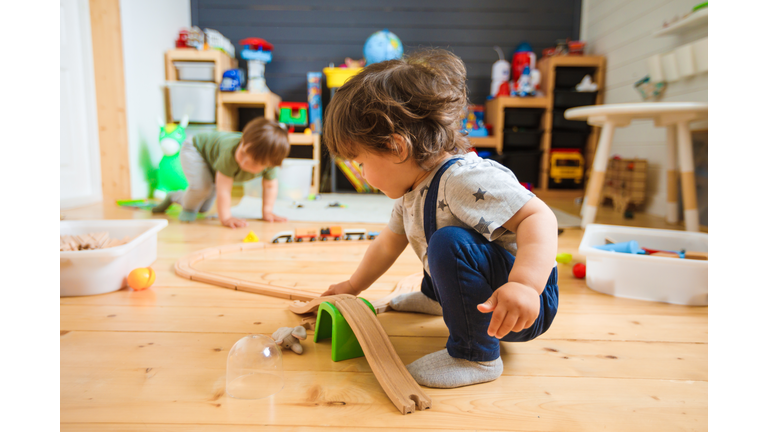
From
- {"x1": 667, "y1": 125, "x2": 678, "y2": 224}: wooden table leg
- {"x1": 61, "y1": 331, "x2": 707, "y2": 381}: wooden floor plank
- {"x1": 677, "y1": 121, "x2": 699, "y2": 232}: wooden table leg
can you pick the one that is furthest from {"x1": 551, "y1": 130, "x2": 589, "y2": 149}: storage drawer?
{"x1": 61, "y1": 331, "x2": 707, "y2": 381}: wooden floor plank

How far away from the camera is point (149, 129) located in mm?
2830

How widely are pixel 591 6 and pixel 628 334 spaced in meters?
3.12

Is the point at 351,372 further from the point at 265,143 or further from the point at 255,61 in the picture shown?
the point at 255,61

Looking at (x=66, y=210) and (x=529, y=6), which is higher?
(x=529, y=6)

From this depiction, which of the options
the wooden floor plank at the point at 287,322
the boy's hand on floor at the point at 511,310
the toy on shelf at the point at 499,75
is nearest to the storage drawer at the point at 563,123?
the toy on shelf at the point at 499,75

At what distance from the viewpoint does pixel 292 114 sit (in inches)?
127

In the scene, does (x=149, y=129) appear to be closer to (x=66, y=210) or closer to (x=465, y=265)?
(x=66, y=210)

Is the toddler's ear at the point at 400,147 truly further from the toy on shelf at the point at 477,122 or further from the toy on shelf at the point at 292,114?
the toy on shelf at the point at 292,114

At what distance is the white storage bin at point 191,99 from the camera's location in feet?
9.52

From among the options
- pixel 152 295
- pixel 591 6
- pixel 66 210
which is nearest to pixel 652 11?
pixel 591 6

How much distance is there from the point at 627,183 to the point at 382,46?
1.79 metres

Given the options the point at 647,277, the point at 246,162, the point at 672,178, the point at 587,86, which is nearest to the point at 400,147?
the point at 647,277

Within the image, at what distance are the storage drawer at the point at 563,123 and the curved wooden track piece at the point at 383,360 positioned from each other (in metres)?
2.76
